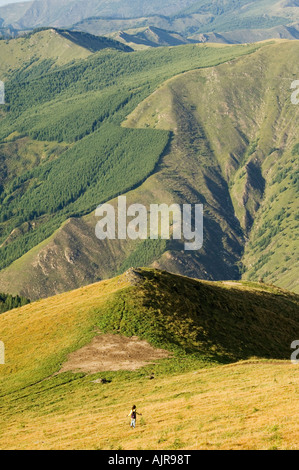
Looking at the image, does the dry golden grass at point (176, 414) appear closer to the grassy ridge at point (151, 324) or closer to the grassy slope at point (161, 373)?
the grassy slope at point (161, 373)

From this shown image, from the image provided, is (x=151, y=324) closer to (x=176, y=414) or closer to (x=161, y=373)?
(x=161, y=373)

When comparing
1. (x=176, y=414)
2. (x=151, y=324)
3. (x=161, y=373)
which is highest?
(x=151, y=324)

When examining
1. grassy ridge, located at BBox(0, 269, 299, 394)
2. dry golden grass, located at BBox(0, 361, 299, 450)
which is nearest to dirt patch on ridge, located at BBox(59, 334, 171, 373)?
grassy ridge, located at BBox(0, 269, 299, 394)

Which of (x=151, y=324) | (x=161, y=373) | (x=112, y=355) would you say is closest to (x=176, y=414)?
(x=161, y=373)

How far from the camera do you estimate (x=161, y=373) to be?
88250 mm

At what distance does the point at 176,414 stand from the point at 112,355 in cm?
3610

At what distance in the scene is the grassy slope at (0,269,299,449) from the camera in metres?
55.7

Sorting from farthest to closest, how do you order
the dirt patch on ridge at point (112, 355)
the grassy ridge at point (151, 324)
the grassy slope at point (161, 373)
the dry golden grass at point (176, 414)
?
the grassy ridge at point (151, 324), the dirt patch on ridge at point (112, 355), the grassy slope at point (161, 373), the dry golden grass at point (176, 414)

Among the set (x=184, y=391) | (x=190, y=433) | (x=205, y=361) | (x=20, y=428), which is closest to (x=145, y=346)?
(x=205, y=361)

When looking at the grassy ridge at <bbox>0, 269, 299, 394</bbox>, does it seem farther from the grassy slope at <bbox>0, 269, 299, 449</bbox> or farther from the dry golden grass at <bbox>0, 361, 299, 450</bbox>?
the dry golden grass at <bbox>0, 361, 299, 450</bbox>

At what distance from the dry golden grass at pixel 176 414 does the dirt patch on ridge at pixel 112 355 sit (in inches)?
302

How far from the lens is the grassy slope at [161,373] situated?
5569 centimetres

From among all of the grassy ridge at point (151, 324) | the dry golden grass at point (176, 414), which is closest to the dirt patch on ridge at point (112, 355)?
the grassy ridge at point (151, 324)

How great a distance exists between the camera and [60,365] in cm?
9562
